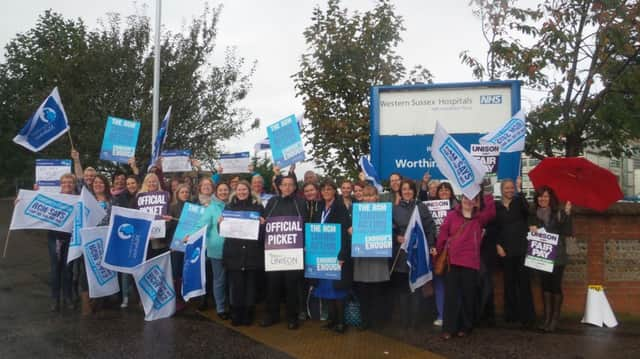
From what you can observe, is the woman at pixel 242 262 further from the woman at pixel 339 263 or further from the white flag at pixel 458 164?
the white flag at pixel 458 164

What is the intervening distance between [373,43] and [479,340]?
6.77 meters

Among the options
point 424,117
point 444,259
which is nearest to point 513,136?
point 424,117

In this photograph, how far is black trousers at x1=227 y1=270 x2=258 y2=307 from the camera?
756 centimetres

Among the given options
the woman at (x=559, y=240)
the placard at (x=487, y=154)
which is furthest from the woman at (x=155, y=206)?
the woman at (x=559, y=240)

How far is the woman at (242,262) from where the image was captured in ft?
24.6

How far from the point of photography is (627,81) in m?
8.34

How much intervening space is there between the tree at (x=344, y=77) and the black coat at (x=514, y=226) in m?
4.50

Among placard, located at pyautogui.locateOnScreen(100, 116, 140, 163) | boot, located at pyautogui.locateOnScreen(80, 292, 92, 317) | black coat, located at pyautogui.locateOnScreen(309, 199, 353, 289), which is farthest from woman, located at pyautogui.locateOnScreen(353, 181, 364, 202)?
placard, located at pyautogui.locateOnScreen(100, 116, 140, 163)

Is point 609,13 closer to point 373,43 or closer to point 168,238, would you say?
point 373,43

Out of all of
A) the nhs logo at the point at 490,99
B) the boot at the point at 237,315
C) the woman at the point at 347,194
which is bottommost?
the boot at the point at 237,315

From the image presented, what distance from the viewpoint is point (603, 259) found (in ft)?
27.2

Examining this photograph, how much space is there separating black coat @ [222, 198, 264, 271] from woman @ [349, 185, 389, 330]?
3.96 feet

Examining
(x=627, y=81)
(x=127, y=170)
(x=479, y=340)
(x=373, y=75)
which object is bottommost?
(x=479, y=340)

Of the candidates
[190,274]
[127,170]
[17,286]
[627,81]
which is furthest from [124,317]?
[127,170]
